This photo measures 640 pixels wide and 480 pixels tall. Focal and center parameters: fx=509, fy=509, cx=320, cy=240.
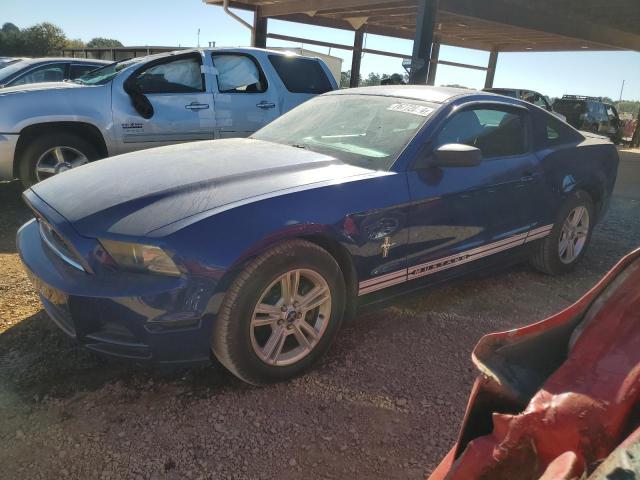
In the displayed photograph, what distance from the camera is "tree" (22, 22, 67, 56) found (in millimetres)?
47562

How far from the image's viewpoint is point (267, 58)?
6422 millimetres

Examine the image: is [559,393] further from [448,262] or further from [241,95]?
[241,95]

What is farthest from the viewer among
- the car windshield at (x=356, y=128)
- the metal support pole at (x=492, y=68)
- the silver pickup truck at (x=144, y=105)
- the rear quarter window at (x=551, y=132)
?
the metal support pole at (x=492, y=68)

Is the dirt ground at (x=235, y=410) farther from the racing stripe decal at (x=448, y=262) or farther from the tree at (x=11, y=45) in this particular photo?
the tree at (x=11, y=45)

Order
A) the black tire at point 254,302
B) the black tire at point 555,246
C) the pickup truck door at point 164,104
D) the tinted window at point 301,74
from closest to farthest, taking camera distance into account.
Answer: the black tire at point 254,302, the black tire at point 555,246, the pickup truck door at point 164,104, the tinted window at point 301,74

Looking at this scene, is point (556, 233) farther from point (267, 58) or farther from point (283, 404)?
point (267, 58)

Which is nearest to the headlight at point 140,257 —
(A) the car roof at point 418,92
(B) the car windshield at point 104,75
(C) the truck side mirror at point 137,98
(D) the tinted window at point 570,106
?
(A) the car roof at point 418,92

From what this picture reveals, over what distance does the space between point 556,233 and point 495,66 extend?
17.9 metres

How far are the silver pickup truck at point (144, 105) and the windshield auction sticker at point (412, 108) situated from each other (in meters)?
3.10

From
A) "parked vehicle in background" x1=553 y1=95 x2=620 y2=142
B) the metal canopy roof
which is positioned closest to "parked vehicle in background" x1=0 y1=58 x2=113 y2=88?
the metal canopy roof

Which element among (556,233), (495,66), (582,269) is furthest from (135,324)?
(495,66)

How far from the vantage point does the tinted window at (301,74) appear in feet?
21.3

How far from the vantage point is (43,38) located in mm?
48969

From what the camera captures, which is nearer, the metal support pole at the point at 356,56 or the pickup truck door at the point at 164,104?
the pickup truck door at the point at 164,104
